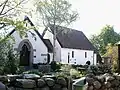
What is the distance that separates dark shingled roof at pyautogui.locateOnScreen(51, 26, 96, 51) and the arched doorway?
7.19 m

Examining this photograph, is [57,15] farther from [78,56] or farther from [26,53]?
[78,56]

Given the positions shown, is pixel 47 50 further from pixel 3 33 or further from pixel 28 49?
pixel 3 33

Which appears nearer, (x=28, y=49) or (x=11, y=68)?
(x=11, y=68)

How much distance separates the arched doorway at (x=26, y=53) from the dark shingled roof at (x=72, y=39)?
7189mm

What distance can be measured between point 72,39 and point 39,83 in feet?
140

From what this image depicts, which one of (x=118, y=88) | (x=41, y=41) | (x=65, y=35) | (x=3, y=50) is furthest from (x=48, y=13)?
(x=118, y=88)

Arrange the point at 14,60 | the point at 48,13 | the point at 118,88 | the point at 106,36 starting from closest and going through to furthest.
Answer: the point at 118,88 → the point at 14,60 → the point at 48,13 → the point at 106,36

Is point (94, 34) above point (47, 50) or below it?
above

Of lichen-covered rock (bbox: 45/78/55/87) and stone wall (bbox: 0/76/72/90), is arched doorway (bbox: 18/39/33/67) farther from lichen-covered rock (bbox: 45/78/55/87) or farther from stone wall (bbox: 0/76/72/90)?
lichen-covered rock (bbox: 45/78/55/87)

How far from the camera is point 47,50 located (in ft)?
145

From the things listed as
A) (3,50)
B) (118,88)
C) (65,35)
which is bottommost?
(118,88)

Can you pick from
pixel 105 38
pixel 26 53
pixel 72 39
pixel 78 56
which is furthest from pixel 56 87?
pixel 105 38

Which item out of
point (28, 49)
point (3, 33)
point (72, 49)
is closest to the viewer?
point (3, 33)

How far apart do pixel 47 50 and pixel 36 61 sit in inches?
87.7
